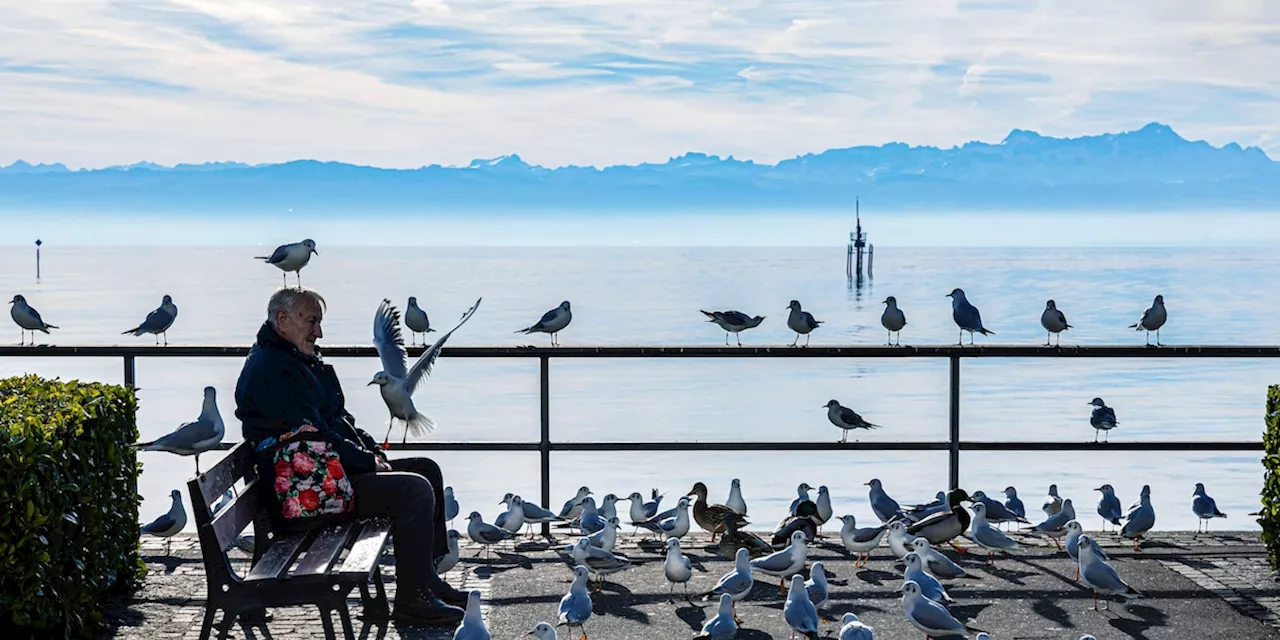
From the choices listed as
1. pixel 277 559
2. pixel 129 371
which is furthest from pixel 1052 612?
pixel 129 371

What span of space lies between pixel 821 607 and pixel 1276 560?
2.61 m

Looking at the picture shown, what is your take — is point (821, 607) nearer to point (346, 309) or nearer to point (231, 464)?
point (231, 464)

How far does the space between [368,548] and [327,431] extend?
647 mm

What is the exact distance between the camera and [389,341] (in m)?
9.85

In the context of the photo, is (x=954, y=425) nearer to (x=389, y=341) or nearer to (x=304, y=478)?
(x=389, y=341)

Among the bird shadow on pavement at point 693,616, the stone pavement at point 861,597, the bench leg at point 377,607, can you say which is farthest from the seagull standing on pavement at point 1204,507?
the bench leg at point 377,607

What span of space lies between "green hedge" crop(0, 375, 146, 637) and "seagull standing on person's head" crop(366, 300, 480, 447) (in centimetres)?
184

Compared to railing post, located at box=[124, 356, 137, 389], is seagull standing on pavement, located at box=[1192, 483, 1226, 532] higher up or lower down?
lower down

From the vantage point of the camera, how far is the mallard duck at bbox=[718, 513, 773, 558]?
9.08m

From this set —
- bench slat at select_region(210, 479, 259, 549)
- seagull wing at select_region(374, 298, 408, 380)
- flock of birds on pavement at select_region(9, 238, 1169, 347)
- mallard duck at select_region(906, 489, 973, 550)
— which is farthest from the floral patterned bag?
flock of birds on pavement at select_region(9, 238, 1169, 347)

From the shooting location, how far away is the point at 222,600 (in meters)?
6.36

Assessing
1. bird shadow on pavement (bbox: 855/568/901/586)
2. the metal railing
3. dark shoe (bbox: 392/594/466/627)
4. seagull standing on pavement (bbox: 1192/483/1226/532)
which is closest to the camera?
dark shoe (bbox: 392/594/466/627)

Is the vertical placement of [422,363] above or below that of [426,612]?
above

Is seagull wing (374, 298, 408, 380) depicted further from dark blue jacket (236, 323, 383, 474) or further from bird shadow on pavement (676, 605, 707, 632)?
bird shadow on pavement (676, 605, 707, 632)
